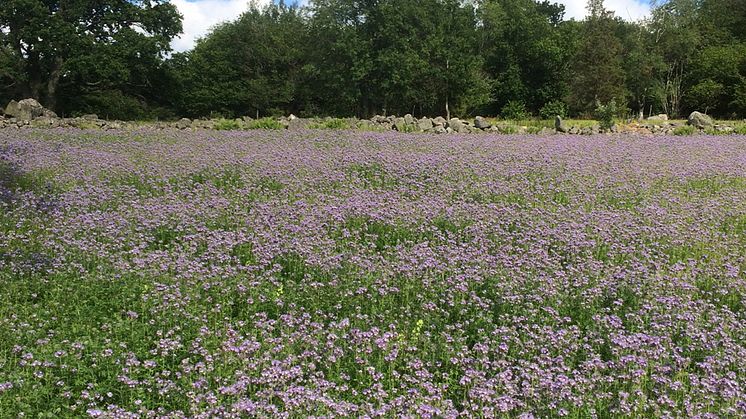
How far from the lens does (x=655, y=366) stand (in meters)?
4.37

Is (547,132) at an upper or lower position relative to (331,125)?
lower

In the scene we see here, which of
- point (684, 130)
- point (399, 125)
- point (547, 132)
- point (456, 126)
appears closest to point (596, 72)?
point (684, 130)

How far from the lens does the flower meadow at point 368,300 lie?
160 inches

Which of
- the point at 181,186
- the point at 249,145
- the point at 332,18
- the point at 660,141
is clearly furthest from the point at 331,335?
the point at 332,18

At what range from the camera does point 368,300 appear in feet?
18.2

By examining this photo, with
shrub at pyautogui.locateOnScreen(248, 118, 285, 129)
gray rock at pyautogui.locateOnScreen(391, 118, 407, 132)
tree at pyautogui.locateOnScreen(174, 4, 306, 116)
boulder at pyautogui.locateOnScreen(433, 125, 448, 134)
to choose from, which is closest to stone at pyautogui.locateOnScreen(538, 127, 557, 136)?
boulder at pyautogui.locateOnScreen(433, 125, 448, 134)

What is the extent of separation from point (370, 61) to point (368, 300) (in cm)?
3779

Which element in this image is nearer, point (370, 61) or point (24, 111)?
point (24, 111)

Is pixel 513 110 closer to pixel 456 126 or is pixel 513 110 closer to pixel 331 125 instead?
pixel 456 126

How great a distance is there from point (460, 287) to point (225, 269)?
2.23m

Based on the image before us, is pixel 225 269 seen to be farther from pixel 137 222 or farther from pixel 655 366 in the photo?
pixel 655 366

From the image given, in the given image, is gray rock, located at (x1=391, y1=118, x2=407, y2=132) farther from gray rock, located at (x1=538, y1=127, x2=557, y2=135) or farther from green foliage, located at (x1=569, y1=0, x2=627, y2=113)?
green foliage, located at (x1=569, y1=0, x2=627, y2=113)

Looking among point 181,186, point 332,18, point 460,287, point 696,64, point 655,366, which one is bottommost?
point 655,366

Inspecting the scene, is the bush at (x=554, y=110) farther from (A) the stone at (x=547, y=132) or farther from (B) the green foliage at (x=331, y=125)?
(B) the green foliage at (x=331, y=125)
